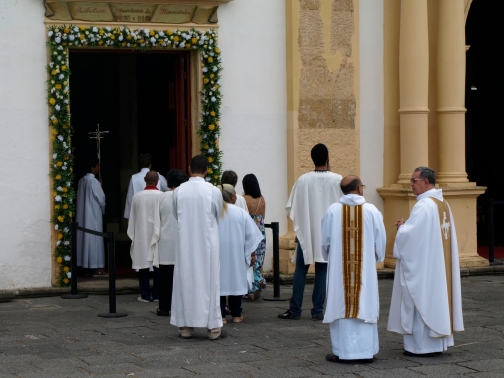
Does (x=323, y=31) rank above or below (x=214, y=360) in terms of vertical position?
above

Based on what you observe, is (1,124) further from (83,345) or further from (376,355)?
(376,355)

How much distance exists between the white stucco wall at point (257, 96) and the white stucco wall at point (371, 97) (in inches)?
49.0

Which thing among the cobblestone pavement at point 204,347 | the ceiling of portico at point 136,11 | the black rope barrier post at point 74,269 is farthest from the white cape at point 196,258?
the ceiling of portico at point 136,11

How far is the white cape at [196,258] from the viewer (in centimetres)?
998

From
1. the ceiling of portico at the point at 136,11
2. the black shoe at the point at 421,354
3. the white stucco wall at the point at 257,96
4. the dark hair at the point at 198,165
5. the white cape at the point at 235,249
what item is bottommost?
the black shoe at the point at 421,354

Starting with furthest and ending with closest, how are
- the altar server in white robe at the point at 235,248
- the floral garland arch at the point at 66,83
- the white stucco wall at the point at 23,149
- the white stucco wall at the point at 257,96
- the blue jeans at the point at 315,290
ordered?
the white stucco wall at the point at 257,96 → the floral garland arch at the point at 66,83 → the white stucco wall at the point at 23,149 → the blue jeans at the point at 315,290 → the altar server in white robe at the point at 235,248

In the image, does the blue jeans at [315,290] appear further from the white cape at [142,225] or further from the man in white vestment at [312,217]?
the white cape at [142,225]

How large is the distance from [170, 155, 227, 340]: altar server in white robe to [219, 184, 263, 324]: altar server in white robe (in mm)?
495

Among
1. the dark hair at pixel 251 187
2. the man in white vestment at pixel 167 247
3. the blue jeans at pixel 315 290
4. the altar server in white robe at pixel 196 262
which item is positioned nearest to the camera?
the altar server in white robe at pixel 196 262

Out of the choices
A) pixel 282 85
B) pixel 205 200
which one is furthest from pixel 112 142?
pixel 205 200

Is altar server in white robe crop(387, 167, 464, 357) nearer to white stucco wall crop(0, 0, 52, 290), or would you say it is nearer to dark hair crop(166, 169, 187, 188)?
dark hair crop(166, 169, 187, 188)

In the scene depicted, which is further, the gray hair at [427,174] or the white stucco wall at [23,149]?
the white stucco wall at [23,149]

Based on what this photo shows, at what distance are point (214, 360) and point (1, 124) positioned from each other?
5.58m

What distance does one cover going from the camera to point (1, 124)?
520 inches
